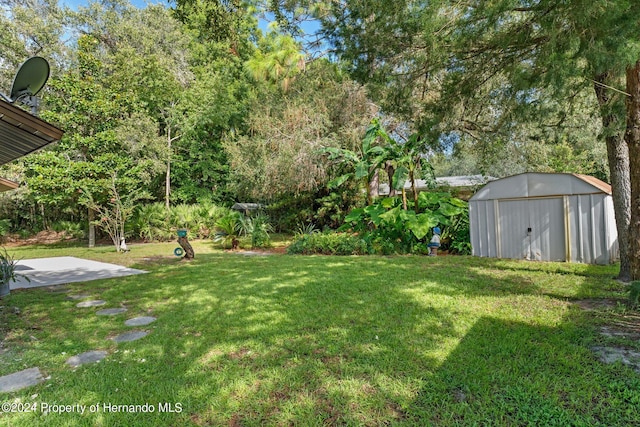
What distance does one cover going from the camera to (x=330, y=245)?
9.48 metres

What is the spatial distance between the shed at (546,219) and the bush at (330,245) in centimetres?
282

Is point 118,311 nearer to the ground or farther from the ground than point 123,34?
nearer to the ground

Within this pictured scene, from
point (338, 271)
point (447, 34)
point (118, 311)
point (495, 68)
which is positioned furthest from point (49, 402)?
point (495, 68)

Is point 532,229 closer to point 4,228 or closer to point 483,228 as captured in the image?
point 483,228

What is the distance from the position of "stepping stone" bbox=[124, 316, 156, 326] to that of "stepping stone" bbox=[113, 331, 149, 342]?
0.89 ft

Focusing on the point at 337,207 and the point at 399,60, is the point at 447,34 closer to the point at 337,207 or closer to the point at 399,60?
the point at 399,60

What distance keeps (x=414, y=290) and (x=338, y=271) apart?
6.16ft

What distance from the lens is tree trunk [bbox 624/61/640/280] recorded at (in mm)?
4086

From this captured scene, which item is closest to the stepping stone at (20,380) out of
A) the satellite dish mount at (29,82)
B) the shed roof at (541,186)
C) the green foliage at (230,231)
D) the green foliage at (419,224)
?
the satellite dish mount at (29,82)

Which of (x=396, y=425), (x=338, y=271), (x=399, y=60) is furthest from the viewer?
(x=338, y=271)

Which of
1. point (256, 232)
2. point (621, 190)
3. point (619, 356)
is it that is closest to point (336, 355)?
point (619, 356)

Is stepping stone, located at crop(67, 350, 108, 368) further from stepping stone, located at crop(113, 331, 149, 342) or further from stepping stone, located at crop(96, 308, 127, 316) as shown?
stepping stone, located at crop(96, 308, 127, 316)

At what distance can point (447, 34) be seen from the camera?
14.9 feet

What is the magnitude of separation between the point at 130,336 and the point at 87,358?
1.66ft
